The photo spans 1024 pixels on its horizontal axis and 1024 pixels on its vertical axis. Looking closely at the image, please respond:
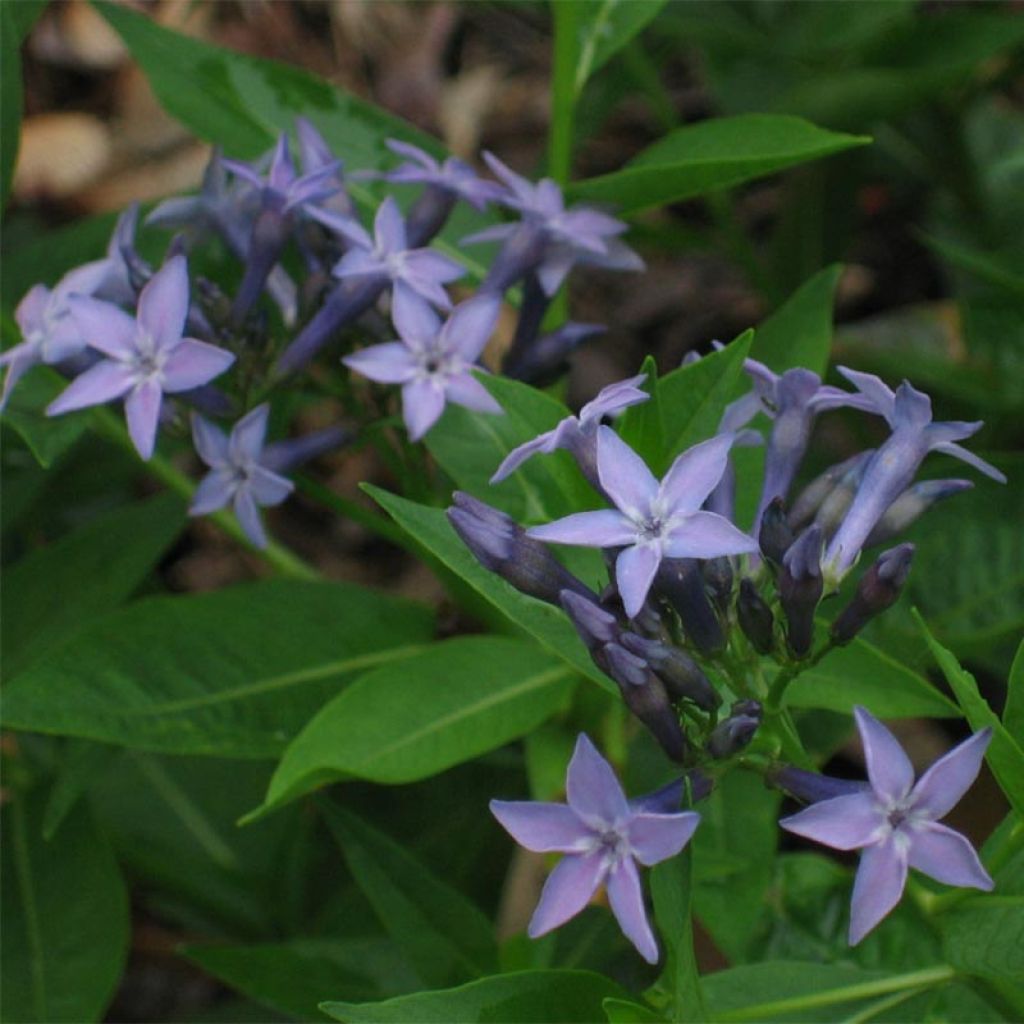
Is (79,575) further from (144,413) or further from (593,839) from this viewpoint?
(593,839)

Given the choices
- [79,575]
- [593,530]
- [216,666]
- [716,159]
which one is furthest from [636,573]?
[79,575]

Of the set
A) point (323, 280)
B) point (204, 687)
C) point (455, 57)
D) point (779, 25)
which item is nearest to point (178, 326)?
point (323, 280)

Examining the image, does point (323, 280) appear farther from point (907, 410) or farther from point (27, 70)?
point (27, 70)

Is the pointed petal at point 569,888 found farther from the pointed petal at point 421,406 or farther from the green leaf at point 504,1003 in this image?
the pointed petal at point 421,406

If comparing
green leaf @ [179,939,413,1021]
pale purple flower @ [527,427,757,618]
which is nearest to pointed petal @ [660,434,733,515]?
pale purple flower @ [527,427,757,618]

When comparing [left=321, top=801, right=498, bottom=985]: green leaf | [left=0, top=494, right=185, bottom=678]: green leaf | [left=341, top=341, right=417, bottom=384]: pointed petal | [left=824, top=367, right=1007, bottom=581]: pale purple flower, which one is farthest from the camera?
[left=0, top=494, right=185, bottom=678]: green leaf

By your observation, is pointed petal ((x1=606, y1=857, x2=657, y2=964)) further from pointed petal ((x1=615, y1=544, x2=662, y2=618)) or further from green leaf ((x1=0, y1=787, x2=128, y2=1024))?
green leaf ((x1=0, y1=787, x2=128, y2=1024))
